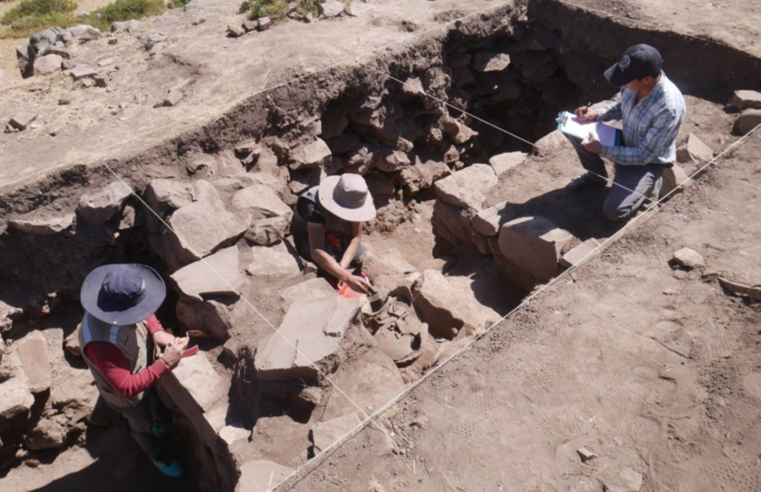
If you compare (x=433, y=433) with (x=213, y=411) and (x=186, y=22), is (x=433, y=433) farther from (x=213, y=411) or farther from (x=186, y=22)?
(x=186, y=22)

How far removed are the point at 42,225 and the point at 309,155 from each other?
2.59 meters

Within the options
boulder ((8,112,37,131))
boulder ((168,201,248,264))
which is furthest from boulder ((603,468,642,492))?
boulder ((8,112,37,131))

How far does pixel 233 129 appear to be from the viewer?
6.11 metres

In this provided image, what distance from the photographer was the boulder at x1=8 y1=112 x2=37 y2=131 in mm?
6023

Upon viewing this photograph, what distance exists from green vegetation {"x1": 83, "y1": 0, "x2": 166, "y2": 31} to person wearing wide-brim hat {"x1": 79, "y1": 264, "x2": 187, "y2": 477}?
296 inches

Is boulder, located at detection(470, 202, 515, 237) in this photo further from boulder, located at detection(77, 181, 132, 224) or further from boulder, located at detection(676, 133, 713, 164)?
boulder, located at detection(77, 181, 132, 224)

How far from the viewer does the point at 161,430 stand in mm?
4969

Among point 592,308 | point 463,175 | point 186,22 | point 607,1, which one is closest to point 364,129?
point 463,175

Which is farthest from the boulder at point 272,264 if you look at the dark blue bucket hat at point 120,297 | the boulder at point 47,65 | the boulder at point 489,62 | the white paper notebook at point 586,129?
the boulder at point 489,62

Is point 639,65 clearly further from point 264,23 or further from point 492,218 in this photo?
point 264,23

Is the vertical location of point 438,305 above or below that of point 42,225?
below

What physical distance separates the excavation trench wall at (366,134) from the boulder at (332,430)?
584mm

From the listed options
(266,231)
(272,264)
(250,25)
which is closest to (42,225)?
(266,231)

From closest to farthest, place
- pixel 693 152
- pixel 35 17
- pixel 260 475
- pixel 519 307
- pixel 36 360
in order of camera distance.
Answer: pixel 260 475
pixel 519 307
pixel 36 360
pixel 693 152
pixel 35 17
